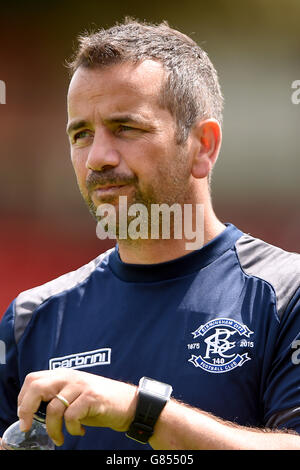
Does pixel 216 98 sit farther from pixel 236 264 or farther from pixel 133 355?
pixel 133 355

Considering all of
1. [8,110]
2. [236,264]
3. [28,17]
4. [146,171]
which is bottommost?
[236,264]

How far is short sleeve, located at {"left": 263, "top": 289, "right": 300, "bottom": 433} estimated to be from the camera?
1.23 m

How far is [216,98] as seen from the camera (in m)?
1.72

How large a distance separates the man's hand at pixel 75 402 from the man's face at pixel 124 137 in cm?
52

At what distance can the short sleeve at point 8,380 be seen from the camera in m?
1.57

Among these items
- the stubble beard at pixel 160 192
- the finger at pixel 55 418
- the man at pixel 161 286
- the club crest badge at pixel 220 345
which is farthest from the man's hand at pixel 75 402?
the stubble beard at pixel 160 192

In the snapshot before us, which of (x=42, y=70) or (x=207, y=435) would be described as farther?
(x=42, y=70)

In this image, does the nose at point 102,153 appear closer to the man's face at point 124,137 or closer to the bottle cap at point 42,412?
the man's face at point 124,137

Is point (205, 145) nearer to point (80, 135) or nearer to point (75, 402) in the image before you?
point (80, 135)

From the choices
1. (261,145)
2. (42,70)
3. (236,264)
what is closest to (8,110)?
(42,70)

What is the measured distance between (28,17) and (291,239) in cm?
248

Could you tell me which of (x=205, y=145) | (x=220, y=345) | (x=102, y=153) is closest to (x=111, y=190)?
(x=102, y=153)

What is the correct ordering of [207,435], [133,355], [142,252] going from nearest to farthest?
1. [207,435]
2. [133,355]
3. [142,252]

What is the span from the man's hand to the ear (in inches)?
27.1
